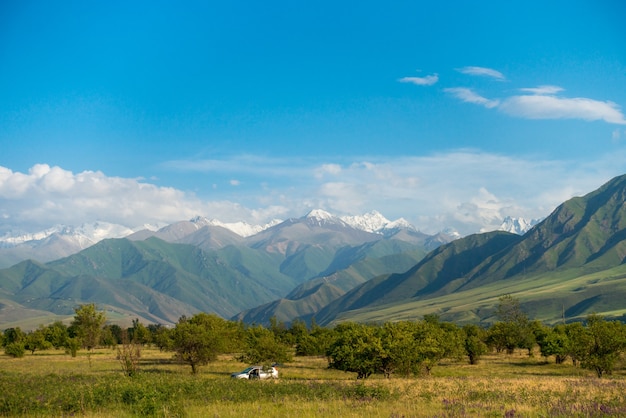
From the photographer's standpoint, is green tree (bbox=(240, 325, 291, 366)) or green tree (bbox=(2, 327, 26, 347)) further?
green tree (bbox=(2, 327, 26, 347))

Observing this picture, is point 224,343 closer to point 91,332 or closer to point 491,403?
point 491,403

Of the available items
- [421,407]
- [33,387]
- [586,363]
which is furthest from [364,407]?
[586,363]

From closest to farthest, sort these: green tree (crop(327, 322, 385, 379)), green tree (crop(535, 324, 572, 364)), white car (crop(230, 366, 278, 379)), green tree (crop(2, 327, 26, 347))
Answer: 1. green tree (crop(327, 322, 385, 379))
2. white car (crop(230, 366, 278, 379))
3. green tree (crop(535, 324, 572, 364))
4. green tree (crop(2, 327, 26, 347))

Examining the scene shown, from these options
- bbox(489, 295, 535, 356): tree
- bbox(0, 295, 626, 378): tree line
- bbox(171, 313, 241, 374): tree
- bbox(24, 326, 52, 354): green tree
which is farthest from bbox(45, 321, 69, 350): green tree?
bbox(489, 295, 535, 356): tree

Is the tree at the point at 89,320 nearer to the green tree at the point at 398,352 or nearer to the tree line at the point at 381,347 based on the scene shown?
the tree line at the point at 381,347

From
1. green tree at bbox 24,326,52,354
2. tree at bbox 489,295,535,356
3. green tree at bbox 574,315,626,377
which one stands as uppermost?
green tree at bbox 24,326,52,354

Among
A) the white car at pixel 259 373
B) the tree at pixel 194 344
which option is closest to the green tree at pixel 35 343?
the tree at pixel 194 344

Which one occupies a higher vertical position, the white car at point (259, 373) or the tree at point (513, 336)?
the white car at point (259, 373)

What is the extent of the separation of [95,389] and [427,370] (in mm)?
49253

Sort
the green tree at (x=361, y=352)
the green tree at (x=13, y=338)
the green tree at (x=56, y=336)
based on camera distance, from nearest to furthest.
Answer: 1. the green tree at (x=361, y=352)
2. the green tree at (x=13, y=338)
3. the green tree at (x=56, y=336)

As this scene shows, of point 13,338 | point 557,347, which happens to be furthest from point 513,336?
point 13,338

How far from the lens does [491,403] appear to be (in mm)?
28188

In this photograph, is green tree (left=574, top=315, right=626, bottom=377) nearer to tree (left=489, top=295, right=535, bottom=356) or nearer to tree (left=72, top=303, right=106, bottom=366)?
tree (left=489, top=295, right=535, bottom=356)

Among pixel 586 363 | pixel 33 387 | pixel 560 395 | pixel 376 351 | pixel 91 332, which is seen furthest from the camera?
pixel 91 332
